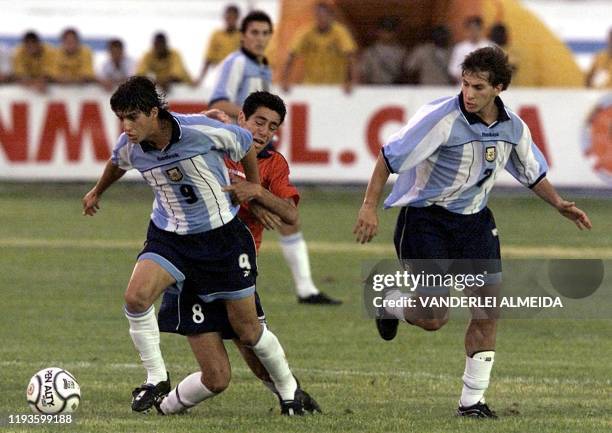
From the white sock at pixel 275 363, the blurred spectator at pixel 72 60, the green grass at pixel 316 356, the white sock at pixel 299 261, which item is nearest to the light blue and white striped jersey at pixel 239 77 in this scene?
the white sock at pixel 299 261

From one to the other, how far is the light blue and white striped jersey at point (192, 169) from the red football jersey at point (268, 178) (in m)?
0.29

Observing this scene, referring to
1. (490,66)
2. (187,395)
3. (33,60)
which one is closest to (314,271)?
(187,395)

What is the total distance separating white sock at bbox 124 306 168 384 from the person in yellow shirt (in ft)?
46.1

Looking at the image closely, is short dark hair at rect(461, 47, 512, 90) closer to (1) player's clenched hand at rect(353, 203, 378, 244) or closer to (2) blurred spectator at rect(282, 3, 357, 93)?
(1) player's clenched hand at rect(353, 203, 378, 244)

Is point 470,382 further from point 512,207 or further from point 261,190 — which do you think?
point 512,207

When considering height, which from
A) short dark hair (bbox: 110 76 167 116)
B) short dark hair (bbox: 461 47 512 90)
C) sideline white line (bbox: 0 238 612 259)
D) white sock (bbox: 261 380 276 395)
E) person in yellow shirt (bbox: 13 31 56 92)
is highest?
short dark hair (bbox: 461 47 512 90)

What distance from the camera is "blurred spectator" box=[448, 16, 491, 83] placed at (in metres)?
21.5

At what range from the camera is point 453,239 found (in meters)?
8.47

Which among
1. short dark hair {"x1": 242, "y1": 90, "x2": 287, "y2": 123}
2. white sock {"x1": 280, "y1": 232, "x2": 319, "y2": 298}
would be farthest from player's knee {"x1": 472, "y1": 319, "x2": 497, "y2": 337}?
white sock {"x1": 280, "y1": 232, "x2": 319, "y2": 298}

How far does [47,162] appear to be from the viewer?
21.4 m

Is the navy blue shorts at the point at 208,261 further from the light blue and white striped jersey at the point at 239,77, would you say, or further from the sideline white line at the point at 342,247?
the sideline white line at the point at 342,247

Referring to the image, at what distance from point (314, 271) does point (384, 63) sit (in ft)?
25.6

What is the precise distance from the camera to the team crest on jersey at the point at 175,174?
792cm

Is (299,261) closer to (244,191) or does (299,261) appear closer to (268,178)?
(268,178)
